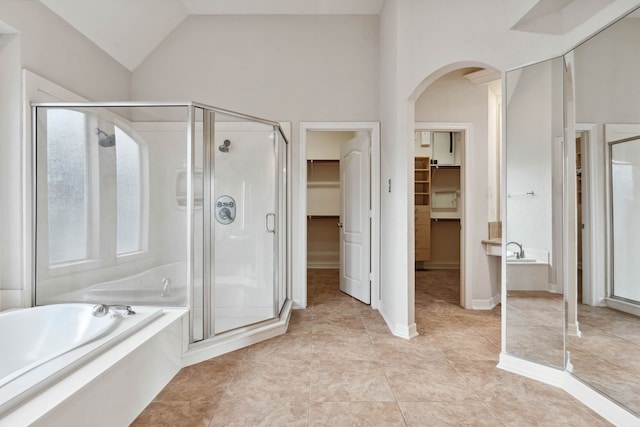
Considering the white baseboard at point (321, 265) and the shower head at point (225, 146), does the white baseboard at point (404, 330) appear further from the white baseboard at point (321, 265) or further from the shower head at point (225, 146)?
the white baseboard at point (321, 265)

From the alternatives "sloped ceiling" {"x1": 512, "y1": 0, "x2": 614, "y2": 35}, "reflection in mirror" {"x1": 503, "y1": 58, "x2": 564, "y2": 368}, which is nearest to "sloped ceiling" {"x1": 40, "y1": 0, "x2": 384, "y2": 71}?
"sloped ceiling" {"x1": 512, "y1": 0, "x2": 614, "y2": 35}

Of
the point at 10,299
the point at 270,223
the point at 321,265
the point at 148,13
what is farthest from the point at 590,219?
the point at 321,265

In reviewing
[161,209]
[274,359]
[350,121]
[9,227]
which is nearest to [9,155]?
[9,227]

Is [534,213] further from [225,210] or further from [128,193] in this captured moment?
[128,193]

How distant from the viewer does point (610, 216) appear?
1.66 m

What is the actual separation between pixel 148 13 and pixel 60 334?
2.89 meters

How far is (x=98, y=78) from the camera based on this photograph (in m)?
2.98

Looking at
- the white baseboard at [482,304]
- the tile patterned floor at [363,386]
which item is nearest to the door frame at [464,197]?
the white baseboard at [482,304]

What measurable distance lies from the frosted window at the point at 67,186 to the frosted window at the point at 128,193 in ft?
0.71

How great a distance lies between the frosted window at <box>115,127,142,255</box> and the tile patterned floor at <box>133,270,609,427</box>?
105 cm

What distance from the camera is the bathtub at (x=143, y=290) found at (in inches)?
91.7

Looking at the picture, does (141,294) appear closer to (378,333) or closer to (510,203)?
(378,333)

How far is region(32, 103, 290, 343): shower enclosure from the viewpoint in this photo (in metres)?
2.30

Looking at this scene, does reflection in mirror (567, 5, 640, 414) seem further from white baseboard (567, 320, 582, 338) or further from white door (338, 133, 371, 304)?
white door (338, 133, 371, 304)
